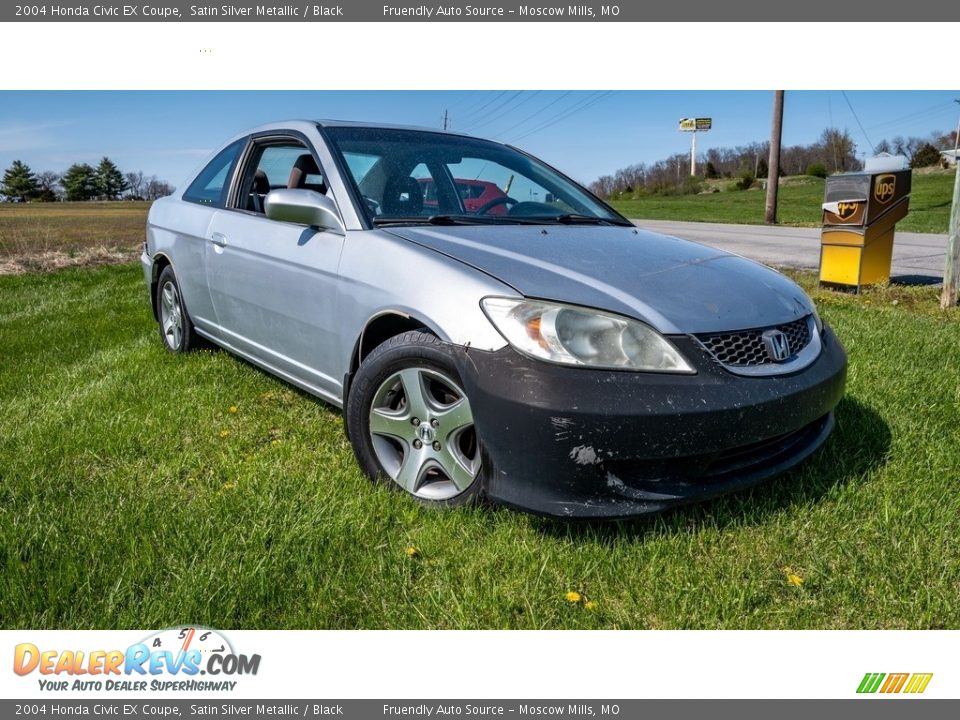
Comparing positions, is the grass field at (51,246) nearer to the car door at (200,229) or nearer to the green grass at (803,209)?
the car door at (200,229)

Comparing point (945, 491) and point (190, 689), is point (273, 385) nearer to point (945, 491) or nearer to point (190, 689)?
point (190, 689)

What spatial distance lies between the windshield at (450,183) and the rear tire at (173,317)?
→ 202cm

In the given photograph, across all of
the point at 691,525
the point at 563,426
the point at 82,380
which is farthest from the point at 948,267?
the point at 82,380

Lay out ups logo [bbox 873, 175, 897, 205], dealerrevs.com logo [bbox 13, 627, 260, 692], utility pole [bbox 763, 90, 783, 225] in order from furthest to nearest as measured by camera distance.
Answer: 1. utility pole [bbox 763, 90, 783, 225]
2. ups logo [bbox 873, 175, 897, 205]
3. dealerrevs.com logo [bbox 13, 627, 260, 692]

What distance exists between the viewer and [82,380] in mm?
4594

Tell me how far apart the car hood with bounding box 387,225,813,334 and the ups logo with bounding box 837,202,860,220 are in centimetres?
541

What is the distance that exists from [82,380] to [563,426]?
3592mm

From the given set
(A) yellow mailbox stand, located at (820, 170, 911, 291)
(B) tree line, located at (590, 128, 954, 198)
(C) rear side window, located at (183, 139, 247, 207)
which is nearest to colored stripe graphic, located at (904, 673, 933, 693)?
(C) rear side window, located at (183, 139, 247, 207)

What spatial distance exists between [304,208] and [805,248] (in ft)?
40.0

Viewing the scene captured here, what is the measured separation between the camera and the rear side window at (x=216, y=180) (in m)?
4.41

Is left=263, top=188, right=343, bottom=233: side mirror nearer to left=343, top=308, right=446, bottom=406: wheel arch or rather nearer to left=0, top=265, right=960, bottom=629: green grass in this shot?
left=343, top=308, right=446, bottom=406: wheel arch

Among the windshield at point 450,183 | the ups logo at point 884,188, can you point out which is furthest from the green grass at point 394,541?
the ups logo at point 884,188

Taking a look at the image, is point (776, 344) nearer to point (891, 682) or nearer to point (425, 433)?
point (891, 682)

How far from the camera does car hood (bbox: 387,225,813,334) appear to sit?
247 centimetres
